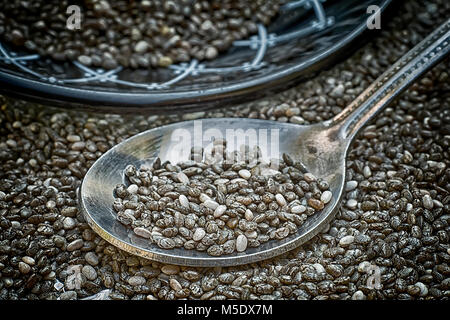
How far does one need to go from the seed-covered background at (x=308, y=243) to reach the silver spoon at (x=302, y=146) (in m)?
0.04

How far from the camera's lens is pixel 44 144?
1.28 meters

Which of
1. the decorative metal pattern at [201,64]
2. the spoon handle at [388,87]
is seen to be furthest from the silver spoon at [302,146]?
the decorative metal pattern at [201,64]

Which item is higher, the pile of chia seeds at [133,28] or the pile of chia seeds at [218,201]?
the pile of chia seeds at [133,28]

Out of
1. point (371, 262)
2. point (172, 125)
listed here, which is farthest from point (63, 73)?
point (371, 262)

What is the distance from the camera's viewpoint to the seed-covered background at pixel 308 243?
1.01 meters

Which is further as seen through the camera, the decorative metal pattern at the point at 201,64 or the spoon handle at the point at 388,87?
the decorative metal pattern at the point at 201,64

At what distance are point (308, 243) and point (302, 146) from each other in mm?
250

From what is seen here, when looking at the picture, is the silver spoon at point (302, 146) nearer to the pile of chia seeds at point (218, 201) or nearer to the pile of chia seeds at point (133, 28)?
the pile of chia seeds at point (218, 201)

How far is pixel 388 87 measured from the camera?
126cm

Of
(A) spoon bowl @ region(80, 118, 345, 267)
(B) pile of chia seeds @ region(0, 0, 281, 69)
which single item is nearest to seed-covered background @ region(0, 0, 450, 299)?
(A) spoon bowl @ region(80, 118, 345, 267)

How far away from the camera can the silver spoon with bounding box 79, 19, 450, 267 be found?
3.52 feet

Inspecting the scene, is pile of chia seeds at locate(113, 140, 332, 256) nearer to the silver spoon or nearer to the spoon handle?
the silver spoon

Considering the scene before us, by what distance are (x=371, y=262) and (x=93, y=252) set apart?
21.6 inches

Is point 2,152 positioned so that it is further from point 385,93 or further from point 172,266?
point 385,93
